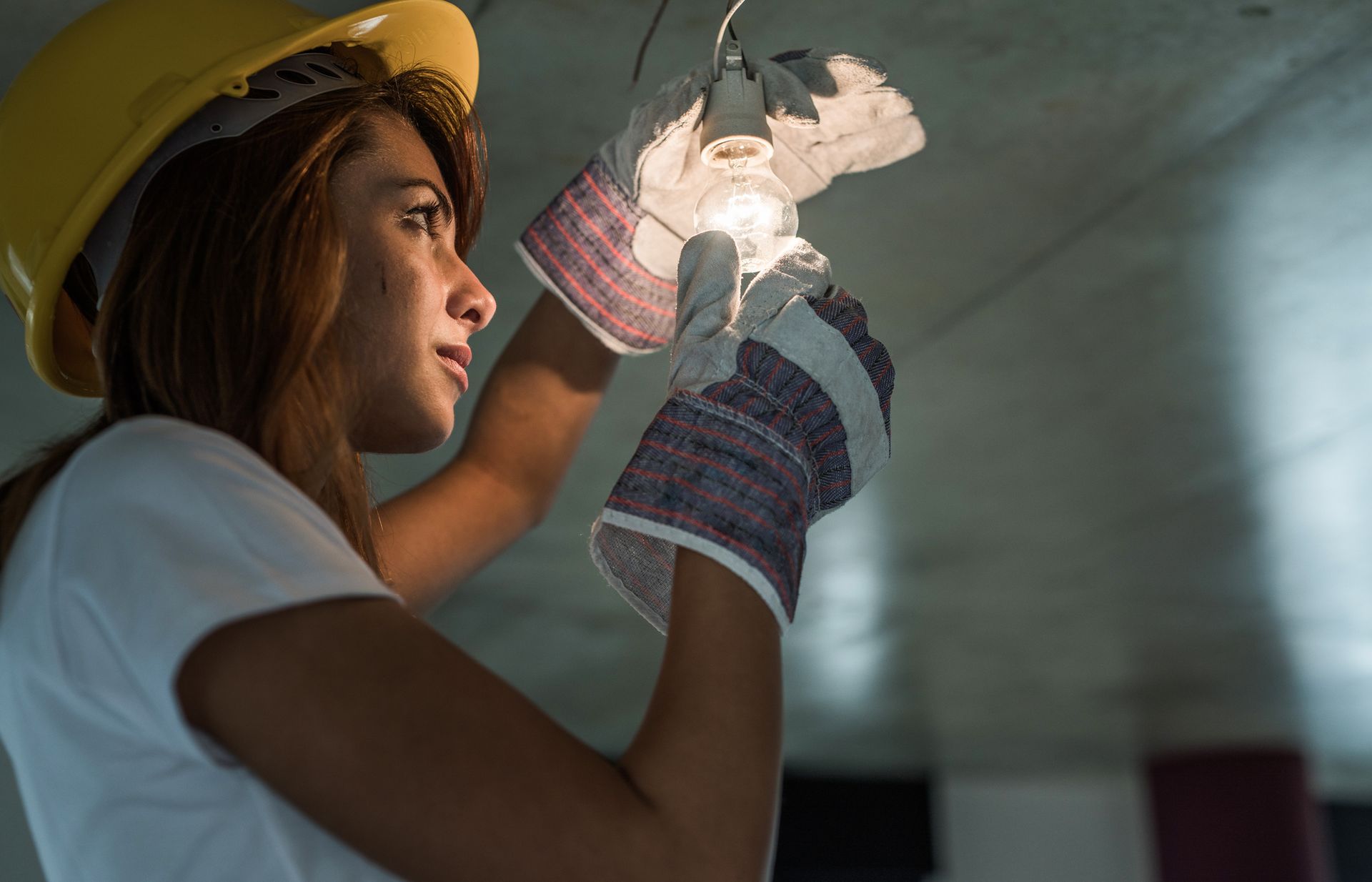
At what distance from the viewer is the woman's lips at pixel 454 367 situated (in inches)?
43.2

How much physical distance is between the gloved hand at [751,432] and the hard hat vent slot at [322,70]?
37 cm

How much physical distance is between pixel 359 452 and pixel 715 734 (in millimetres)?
521

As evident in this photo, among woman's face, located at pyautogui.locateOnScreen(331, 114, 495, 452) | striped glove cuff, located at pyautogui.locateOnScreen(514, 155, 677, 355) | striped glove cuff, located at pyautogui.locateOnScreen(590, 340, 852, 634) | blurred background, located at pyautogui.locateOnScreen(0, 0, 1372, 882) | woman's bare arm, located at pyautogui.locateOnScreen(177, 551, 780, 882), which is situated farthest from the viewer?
blurred background, located at pyautogui.locateOnScreen(0, 0, 1372, 882)

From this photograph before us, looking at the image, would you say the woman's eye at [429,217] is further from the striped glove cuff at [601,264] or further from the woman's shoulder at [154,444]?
the woman's shoulder at [154,444]

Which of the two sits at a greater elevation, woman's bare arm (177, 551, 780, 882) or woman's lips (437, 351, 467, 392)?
woman's lips (437, 351, 467, 392)

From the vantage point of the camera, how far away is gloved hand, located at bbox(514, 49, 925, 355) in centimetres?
113

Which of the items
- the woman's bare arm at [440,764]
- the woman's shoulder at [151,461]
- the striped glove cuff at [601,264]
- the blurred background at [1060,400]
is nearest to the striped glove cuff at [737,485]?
the woman's bare arm at [440,764]

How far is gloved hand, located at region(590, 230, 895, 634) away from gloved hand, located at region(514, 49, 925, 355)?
5.9 inches

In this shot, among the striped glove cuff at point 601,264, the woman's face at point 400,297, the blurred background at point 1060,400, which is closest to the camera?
the woman's face at point 400,297

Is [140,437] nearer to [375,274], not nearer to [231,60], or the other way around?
Result: [375,274]

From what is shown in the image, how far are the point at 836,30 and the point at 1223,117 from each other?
0.63 m

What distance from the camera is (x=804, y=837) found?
6.76 meters

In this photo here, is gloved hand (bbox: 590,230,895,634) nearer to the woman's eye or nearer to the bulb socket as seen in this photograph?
the bulb socket

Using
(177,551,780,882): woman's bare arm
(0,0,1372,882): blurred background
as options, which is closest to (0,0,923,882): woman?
(177,551,780,882): woman's bare arm
